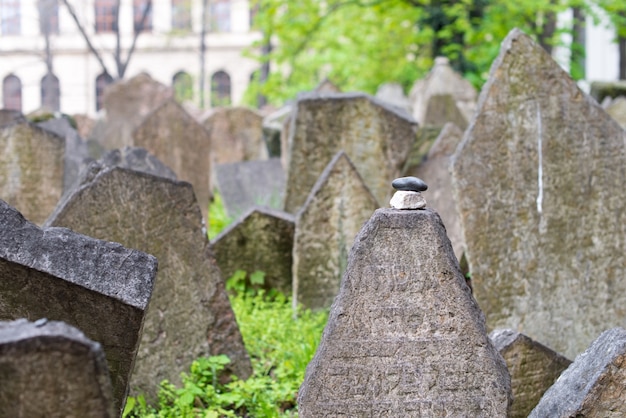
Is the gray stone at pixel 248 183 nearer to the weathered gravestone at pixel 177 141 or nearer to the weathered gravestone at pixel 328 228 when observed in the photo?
the weathered gravestone at pixel 177 141

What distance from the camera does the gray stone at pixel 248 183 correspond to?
10.3 m

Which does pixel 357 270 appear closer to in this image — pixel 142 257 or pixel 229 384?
pixel 142 257

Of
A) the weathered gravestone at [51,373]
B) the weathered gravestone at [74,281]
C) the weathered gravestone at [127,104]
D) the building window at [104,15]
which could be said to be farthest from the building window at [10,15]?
the weathered gravestone at [51,373]

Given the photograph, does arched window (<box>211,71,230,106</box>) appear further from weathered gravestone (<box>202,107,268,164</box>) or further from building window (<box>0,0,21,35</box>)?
weathered gravestone (<box>202,107,268,164</box>)

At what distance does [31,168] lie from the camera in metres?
8.18

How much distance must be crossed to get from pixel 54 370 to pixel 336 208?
4378 mm

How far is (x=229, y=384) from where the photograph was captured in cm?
521

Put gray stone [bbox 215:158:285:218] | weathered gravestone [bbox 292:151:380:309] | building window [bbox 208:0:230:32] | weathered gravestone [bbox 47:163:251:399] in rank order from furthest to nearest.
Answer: building window [bbox 208:0:230:32], gray stone [bbox 215:158:285:218], weathered gravestone [bbox 292:151:380:309], weathered gravestone [bbox 47:163:251:399]

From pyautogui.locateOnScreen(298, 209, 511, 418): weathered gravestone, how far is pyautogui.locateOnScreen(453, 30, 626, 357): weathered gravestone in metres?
1.90

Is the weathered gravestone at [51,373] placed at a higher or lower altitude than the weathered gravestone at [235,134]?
higher

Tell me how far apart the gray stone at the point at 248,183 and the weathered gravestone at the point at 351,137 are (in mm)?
1958

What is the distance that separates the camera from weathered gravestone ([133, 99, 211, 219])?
998 cm

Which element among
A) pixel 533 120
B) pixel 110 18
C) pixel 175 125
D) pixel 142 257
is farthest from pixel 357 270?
pixel 110 18

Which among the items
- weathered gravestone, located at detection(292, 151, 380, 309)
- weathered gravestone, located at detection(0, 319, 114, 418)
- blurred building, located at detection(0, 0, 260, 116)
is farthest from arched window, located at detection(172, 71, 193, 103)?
weathered gravestone, located at detection(0, 319, 114, 418)
